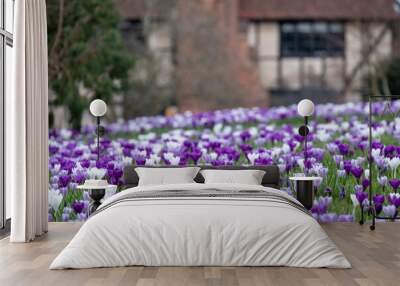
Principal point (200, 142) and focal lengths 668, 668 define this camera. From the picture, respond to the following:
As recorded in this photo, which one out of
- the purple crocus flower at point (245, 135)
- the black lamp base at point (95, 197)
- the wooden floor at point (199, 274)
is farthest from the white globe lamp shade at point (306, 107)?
the black lamp base at point (95, 197)

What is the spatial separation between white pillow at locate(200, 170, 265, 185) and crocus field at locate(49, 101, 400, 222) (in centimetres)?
70

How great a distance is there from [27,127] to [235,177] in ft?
6.70

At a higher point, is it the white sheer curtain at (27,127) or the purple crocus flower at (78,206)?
the white sheer curtain at (27,127)

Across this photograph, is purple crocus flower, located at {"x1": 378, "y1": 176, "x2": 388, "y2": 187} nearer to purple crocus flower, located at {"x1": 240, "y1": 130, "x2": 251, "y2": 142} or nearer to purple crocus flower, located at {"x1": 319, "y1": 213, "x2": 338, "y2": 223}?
purple crocus flower, located at {"x1": 319, "y1": 213, "x2": 338, "y2": 223}

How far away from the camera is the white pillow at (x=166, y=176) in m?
6.55

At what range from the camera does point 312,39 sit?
42.9ft

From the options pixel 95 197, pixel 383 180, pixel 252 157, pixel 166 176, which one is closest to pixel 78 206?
pixel 95 197

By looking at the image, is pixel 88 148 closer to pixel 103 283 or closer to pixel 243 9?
pixel 103 283

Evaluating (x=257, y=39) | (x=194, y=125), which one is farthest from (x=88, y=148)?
(x=257, y=39)

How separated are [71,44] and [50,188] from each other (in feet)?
7.85

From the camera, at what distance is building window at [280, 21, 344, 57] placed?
1292 cm

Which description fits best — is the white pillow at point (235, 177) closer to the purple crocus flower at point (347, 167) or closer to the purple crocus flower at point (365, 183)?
the purple crocus flower at point (347, 167)

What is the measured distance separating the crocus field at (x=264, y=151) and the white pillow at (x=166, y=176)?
565 millimetres

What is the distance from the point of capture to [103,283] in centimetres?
414
